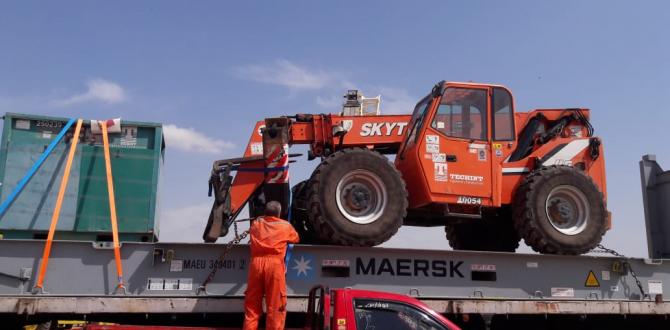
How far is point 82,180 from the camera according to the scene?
22.2 feet

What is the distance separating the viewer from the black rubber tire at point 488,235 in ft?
28.9

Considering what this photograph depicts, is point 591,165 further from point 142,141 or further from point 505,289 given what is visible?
point 142,141

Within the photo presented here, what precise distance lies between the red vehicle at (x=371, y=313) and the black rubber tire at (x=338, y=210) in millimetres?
1460

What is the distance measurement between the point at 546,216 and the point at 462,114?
1609mm

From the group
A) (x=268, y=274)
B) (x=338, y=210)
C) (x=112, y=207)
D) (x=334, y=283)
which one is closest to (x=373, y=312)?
(x=268, y=274)

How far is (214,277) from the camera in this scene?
6.46 m

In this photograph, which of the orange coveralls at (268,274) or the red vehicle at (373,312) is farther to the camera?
the orange coveralls at (268,274)

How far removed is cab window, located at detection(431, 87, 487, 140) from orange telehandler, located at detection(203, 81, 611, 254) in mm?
13

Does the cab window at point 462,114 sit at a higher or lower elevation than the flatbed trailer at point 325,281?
higher

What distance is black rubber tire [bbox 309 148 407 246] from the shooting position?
272 inches

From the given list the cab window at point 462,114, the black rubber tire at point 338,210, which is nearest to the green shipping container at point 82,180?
the black rubber tire at point 338,210

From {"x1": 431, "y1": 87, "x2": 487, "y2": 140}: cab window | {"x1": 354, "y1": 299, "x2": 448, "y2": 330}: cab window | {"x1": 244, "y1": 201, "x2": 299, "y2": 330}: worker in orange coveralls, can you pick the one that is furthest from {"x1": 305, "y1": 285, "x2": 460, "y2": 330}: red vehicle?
{"x1": 431, "y1": 87, "x2": 487, "y2": 140}: cab window

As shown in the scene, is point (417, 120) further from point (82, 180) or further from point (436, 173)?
point (82, 180)

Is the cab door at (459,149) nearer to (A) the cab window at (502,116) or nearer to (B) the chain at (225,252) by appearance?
(A) the cab window at (502,116)
